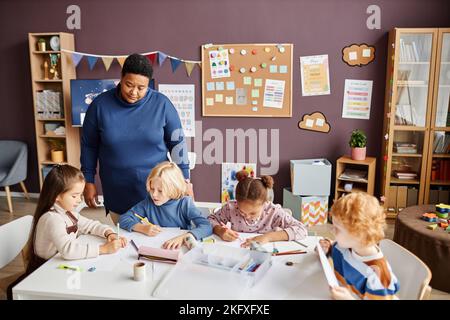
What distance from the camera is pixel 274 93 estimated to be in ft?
14.0

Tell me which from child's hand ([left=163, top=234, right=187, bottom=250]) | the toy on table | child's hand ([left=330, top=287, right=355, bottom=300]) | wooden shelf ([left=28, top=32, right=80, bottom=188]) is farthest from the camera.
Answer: wooden shelf ([left=28, top=32, right=80, bottom=188])

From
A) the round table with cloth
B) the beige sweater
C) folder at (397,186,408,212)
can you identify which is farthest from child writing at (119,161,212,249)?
folder at (397,186,408,212)

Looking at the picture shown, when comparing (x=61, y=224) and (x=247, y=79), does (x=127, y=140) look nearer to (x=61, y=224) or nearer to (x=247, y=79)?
(x=61, y=224)

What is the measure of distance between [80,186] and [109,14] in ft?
10.5

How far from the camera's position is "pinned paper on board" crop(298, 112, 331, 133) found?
427cm

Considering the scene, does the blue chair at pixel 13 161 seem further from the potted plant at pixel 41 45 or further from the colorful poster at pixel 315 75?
the colorful poster at pixel 315 75

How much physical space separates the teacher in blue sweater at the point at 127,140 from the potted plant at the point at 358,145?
89.2 inches

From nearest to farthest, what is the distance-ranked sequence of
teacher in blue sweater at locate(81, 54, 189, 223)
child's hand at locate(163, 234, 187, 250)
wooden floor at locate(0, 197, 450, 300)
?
1. child's hand at locate(163, 234, 187, 250)
2. teacher in blue sweater at locate(81, 54, 189, 223)
3. wooden floor at locate(0, 197, 450, 300)

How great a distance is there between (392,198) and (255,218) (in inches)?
97.8

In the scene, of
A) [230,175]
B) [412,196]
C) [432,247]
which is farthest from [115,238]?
[412,196]

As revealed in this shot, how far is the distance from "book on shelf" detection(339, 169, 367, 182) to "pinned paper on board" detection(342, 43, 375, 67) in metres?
1.02

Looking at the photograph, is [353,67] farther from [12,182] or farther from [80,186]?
[12,182]

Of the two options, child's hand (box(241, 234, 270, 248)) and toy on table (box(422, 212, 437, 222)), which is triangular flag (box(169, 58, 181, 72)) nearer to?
toy on table (box(422, 212, 437, 222))
